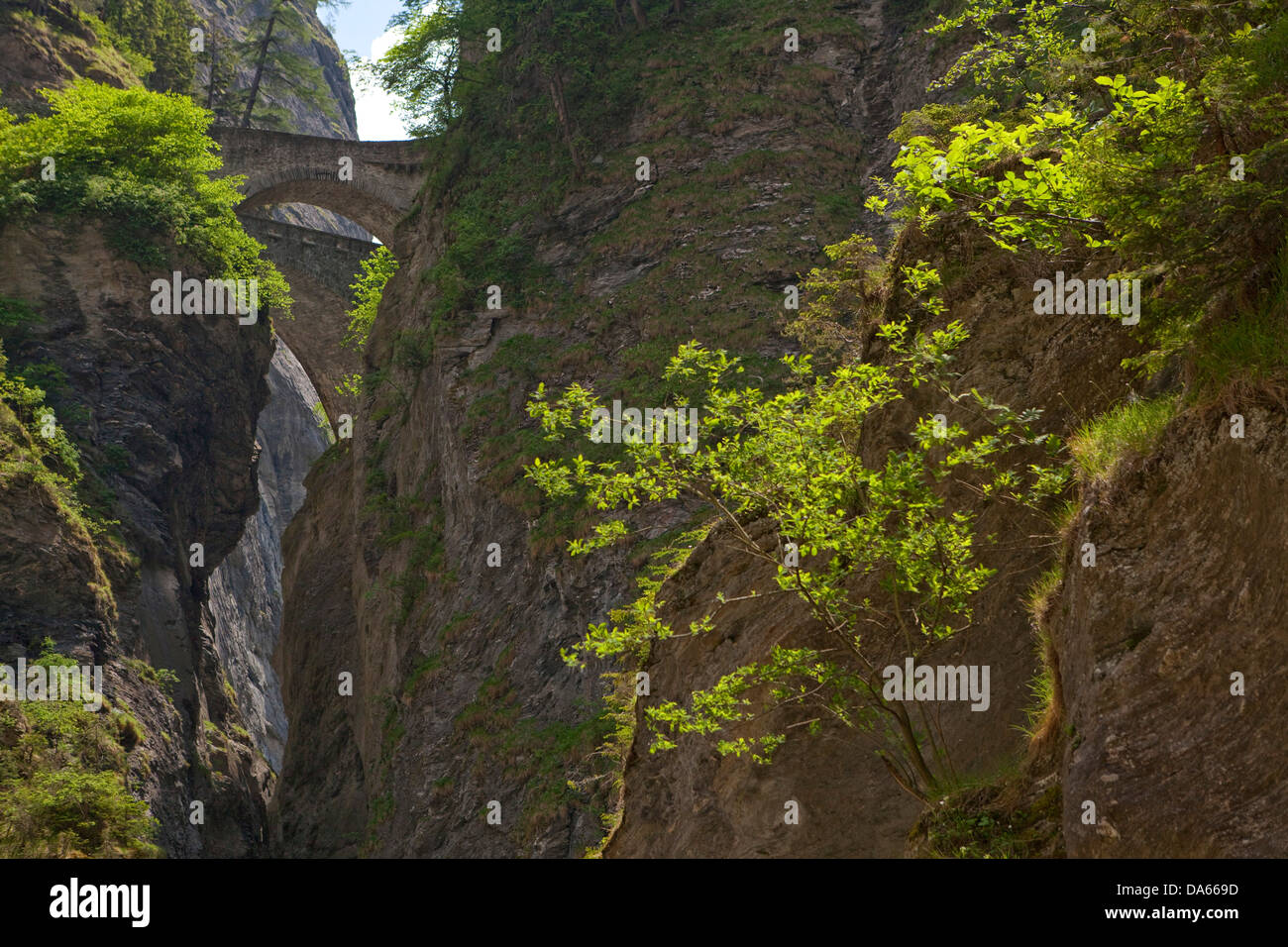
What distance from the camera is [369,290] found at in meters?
39.5

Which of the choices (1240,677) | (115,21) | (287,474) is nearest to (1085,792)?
(1240,677)

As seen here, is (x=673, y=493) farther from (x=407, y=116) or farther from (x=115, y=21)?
(x=115, y=21)

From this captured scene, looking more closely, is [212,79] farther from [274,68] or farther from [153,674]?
[153,674]

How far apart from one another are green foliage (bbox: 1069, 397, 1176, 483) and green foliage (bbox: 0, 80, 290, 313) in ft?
102

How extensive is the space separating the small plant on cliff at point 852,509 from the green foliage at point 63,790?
47.5 feet

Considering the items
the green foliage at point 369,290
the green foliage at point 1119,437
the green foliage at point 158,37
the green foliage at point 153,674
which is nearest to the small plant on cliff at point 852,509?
the green foliage at point 1119,437

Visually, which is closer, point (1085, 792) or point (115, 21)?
point (1085, 792)

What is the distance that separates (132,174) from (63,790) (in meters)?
20.6

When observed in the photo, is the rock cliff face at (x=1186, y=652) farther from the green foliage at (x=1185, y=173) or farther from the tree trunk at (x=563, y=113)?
the tree trunk at (x=563, y=113)

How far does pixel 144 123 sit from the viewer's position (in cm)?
3366

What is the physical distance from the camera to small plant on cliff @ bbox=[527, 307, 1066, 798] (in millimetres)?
7859

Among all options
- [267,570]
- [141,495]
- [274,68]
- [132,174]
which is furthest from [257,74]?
[141,495]

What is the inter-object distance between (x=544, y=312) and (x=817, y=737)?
64.2ft

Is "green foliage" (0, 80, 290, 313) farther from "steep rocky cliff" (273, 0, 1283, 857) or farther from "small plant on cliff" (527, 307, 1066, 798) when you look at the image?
"small plant on cliff" (527, 307, 1066, 798)
